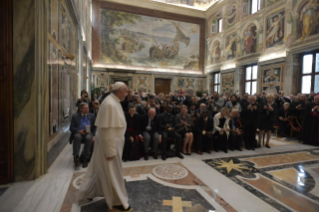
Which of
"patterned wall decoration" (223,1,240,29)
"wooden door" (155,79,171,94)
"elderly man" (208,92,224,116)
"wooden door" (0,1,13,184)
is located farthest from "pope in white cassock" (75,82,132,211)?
"patterned wall decoration" (223,1,240,29)

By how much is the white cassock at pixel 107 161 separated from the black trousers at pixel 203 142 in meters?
3.31

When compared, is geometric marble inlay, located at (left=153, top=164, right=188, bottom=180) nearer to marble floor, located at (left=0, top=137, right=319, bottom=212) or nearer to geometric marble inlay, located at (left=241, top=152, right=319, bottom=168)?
marble floor, located at (left=0, top=137, right=319, bottom=212)

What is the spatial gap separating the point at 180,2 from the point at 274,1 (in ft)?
30.2

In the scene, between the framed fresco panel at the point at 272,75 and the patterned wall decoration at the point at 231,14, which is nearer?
the framed fresco panel at the point at 272,75

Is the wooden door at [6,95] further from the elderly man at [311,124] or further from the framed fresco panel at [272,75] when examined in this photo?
the framed fresco panel at [272,75]

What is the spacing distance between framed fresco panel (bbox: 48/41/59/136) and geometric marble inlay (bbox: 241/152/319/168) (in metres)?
4.96

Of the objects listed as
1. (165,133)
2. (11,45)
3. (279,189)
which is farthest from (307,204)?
(11,45)

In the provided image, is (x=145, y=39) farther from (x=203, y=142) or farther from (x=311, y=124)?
(x=311, y=124)

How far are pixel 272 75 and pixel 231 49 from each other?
4867mm

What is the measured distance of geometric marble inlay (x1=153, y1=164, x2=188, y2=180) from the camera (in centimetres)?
353

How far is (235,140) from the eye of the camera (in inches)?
222

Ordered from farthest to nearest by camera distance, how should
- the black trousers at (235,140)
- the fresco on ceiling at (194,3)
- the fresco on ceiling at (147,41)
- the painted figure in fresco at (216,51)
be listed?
the fresco on ceiling at (194,3)
the painted figure in fresco at (216,51)
the fresco on ceiling at (147,41)
the black trousers at (235,140)

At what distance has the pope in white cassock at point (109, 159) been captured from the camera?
218 cm

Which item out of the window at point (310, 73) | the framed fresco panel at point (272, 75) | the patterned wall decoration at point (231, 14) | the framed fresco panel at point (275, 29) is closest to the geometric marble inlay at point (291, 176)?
the window at point (310, 73)
